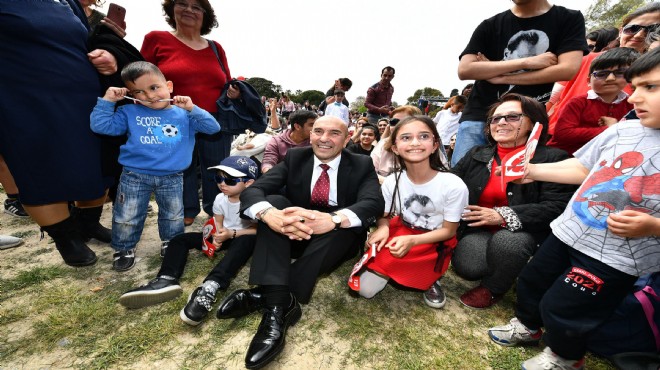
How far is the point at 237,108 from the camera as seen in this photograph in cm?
349

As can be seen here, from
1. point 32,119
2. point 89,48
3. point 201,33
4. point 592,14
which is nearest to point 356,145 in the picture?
point 201,33

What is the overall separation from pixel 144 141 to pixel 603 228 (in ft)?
11.6

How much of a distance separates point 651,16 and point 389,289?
3.94 meters

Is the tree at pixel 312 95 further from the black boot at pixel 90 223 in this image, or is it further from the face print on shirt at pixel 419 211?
the face print on shirt at pixel 419 211

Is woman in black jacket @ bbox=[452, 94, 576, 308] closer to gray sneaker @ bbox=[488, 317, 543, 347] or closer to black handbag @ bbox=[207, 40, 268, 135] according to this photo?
gray sneaker @ bbox=[488, 317, 543, 347]

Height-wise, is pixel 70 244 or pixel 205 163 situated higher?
pixel 205 163

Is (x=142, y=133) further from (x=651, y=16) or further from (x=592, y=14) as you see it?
(x=592, y=14)

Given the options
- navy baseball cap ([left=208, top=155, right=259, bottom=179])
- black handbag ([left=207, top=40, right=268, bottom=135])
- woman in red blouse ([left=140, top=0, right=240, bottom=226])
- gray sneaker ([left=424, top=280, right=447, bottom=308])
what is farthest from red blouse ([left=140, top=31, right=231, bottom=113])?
gray sneaker ([left=424, top=280, right=447, bottom=308])

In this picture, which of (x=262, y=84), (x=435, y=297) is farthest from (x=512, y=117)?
(x=262, y=84)

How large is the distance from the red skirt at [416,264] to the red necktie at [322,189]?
68 cm

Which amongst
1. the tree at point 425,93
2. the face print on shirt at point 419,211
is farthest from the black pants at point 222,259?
the tree at point 425,93

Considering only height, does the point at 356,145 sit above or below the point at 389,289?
above

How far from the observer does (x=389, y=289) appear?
277 centimetres

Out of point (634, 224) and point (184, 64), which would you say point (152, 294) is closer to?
point (184, 64)
